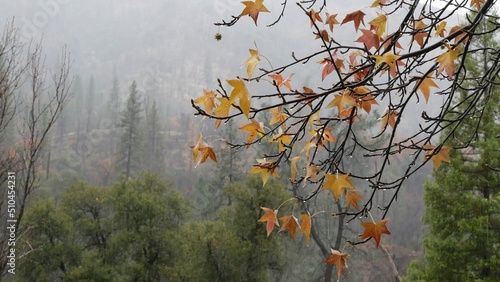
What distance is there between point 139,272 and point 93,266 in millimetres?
1422

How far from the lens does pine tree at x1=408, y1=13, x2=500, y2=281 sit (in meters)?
6.35

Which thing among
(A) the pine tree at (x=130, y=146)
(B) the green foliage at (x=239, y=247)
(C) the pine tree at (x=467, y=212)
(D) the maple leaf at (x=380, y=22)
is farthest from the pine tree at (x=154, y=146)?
(D) the maple leaf at (x=380, y=22)

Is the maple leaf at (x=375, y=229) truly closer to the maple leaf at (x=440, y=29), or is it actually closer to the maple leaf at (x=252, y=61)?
the maple leaf at (x=252, y=61)

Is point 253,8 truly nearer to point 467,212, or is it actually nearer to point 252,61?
point 252,61

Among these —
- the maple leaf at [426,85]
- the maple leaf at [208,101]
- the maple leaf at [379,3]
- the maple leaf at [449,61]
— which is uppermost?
the maple leaf at [379,3]

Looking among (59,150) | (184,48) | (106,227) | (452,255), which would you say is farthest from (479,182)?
(184,48)

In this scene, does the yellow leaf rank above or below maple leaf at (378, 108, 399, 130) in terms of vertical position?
below

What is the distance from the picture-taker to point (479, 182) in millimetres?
7000

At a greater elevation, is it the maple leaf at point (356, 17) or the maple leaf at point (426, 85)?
the maple leaf at point (356, 17)

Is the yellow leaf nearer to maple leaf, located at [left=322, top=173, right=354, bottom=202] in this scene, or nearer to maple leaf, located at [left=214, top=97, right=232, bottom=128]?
maple leaf, located at [left=214, top=97, right=232, bottom=128]

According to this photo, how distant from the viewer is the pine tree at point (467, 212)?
6.35m

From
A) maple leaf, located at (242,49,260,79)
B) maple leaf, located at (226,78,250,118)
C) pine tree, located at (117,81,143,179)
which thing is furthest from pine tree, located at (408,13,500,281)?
pine tree, located at (117,81,143,179)

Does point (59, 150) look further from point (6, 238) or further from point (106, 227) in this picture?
point (6, 238)

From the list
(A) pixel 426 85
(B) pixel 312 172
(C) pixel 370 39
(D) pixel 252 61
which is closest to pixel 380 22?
(C) pixel 370 39
